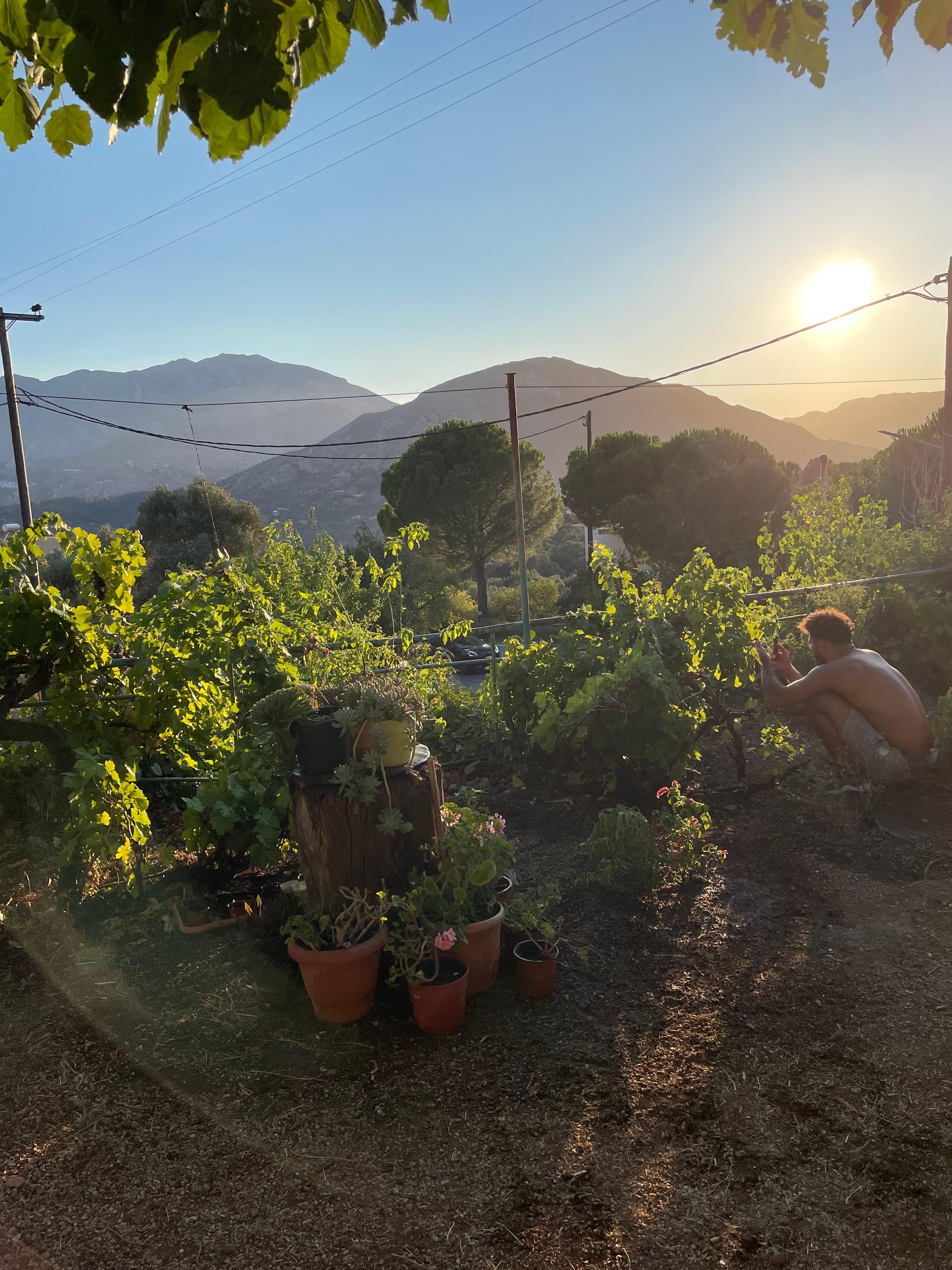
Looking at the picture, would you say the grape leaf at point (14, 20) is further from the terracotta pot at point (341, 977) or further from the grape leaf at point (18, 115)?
the terracotta pot at point (341, 977)

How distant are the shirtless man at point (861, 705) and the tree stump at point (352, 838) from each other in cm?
222

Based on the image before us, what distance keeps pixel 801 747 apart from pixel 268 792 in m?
3.08

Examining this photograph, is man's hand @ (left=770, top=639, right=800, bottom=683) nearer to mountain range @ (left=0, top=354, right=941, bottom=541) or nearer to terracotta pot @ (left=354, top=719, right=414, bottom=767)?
terracotta pot @ (left=354, top=719, right=414, bottom=767)

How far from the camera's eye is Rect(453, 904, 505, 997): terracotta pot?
7.70 ft

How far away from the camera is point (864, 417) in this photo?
319ft

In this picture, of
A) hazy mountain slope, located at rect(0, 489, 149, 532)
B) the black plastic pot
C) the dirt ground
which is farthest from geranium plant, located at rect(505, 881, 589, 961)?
hazy mountain slope, located at rect(0, 489, 149, 532)

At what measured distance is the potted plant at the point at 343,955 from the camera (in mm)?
2234

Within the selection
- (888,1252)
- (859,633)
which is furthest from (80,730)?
(859,633)

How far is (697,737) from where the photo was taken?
3.75 m

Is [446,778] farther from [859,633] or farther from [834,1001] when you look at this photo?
[859,633]

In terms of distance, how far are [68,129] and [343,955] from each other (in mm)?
1986

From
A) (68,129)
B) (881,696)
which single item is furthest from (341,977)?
(881,696)

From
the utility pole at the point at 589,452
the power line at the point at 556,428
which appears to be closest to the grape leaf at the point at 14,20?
the power line at the point at 556,428

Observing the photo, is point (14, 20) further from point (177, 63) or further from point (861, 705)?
point (861, 705)
